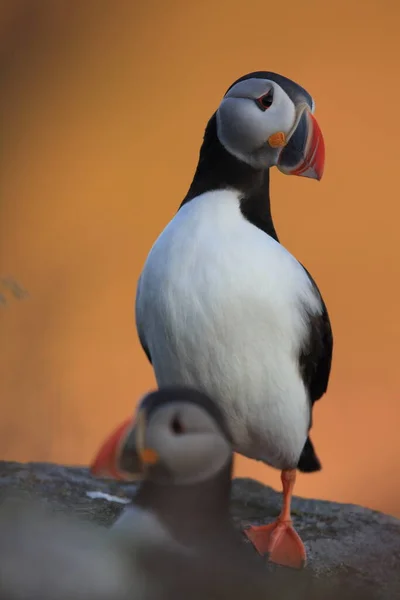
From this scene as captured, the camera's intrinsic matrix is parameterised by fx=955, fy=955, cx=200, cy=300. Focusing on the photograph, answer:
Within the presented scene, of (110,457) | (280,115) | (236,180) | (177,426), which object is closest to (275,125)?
(280,115)

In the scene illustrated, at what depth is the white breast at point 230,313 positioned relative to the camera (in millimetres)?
2020

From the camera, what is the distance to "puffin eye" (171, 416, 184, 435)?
70.3 inches

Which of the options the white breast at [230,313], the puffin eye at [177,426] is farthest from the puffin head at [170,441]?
the white breast at [230,313]

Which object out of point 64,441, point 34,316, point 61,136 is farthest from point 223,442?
point 61,136

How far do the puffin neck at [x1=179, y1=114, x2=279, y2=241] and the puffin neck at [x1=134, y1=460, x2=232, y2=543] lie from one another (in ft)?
2.06

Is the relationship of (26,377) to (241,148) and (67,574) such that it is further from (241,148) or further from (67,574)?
(67,574)

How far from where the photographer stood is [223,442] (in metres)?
1.84

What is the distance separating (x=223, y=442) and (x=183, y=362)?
0.29m

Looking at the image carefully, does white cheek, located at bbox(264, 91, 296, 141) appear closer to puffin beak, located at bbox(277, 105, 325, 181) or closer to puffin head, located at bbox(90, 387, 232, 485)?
puffin beak, located at bbox(277, 105, 325, 181)

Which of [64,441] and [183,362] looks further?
[64,441]

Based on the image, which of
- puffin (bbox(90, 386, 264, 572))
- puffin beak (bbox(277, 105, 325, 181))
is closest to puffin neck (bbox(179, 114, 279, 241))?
puffin beak (bbox(277, 105, 325, 181))

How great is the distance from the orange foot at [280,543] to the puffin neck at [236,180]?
0.72 meters

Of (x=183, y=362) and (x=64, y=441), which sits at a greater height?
(x=183, y=362)

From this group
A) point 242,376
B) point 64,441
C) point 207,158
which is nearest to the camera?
point 242,376
